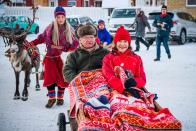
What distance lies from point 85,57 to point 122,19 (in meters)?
19.0

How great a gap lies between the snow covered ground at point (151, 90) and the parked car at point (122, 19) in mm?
10552

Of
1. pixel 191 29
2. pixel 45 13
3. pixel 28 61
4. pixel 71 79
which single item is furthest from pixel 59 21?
pixel 45 13

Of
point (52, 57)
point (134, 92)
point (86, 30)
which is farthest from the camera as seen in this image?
point (52, 57)

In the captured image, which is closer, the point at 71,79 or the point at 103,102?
the point at 103,102

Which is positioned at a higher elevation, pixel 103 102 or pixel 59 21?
pixel 59 21

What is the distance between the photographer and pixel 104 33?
35.9 ft

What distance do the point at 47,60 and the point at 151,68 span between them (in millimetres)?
5848

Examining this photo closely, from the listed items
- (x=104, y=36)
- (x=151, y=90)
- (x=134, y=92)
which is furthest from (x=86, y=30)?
(x=104, y=36)

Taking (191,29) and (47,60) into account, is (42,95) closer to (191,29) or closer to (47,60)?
(47,60)

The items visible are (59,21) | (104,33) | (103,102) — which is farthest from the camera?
(104,33)

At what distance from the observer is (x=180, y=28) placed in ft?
71.1

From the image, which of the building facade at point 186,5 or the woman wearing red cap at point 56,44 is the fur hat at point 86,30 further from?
the building facade at point 186,5

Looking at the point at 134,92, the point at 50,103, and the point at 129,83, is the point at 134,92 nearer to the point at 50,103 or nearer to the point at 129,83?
the point at 129,83

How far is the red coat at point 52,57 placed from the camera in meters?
7.66
